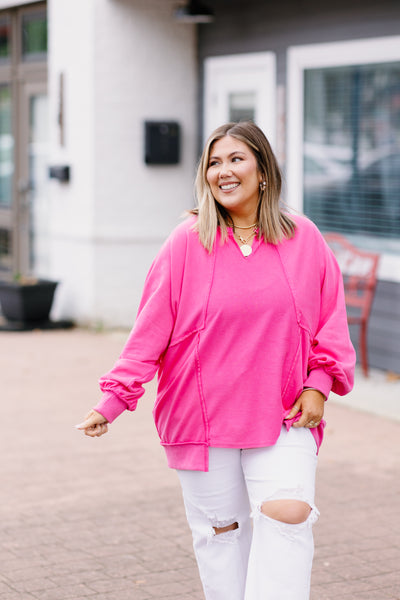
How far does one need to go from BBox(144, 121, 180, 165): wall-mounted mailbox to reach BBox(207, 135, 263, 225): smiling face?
7.79 meters

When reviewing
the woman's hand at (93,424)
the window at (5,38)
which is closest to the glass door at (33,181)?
the window at (5,38)

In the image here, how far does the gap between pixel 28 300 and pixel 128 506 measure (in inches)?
232

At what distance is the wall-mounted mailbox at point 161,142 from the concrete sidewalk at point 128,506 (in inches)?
133

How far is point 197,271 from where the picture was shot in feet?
10.8

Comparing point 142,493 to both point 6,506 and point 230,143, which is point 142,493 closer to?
point 6,506

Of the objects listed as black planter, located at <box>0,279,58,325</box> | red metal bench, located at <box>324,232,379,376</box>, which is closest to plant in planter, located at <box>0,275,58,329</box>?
black planter, located at <box>0,279,58,325</box>

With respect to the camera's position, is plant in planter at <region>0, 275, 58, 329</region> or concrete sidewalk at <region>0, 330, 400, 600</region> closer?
concrete sidewalk at <region>0, 330, 400, 600</region>

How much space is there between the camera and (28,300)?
36.4ft

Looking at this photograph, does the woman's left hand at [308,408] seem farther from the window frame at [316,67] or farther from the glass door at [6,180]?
the glass door at [6,180]

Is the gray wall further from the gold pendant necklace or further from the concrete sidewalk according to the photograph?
the gold pendant necklace

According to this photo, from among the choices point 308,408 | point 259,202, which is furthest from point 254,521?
point 259,202

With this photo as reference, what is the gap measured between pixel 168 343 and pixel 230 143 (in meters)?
0.64

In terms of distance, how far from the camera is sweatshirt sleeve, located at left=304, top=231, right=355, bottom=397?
3363 mm

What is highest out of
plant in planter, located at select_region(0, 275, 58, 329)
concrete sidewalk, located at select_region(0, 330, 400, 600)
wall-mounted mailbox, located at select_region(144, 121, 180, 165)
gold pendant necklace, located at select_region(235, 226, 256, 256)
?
wall-mounted mailbox, located at select_region(144, 121, 180, 165)
